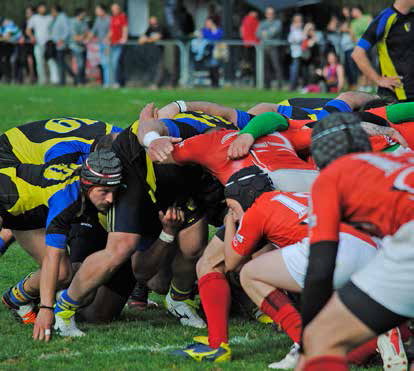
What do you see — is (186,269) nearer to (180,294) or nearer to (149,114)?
(180,294)

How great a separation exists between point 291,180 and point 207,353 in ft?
3.64

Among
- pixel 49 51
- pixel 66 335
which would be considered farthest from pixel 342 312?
pixel 49 51

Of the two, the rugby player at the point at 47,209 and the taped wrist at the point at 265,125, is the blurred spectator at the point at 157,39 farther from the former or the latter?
the taped wrist at the point at 265,125

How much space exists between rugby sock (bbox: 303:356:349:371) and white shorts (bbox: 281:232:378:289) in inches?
25.4

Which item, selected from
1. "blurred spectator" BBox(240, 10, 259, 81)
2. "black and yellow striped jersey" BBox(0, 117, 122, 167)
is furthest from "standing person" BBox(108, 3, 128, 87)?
"black and yellow striped jersey" BBox(0, 117, 122, 167)

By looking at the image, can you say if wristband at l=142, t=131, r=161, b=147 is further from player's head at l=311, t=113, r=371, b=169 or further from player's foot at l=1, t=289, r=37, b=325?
player's head at l=311, t=113, r=371, b=169

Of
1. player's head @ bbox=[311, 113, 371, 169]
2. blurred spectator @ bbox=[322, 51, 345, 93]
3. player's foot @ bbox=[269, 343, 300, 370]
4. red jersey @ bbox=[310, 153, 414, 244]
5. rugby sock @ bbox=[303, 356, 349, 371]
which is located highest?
player's head @ bbox=[311, 113, 371, 169]

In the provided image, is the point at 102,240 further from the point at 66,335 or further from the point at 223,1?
the point at 223,1

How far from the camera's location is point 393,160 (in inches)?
169

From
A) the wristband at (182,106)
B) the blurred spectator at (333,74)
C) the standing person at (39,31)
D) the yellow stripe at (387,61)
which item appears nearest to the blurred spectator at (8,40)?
the standing person at (39,31)

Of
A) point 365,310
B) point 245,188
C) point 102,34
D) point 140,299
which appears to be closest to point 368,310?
point 365,310

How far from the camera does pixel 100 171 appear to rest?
6.10 metres

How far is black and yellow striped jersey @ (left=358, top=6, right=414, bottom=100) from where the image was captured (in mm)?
8961

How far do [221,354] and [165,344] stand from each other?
0.58 m
